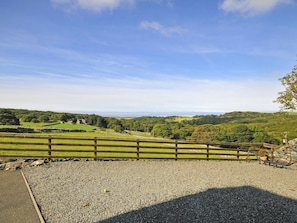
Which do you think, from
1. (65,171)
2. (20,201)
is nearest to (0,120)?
(65,171)

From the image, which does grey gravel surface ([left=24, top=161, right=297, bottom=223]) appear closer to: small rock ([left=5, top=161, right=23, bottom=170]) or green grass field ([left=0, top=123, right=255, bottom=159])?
small rock ([left=5, top=161, right=23, bottom=170])

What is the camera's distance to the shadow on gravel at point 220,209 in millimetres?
4609

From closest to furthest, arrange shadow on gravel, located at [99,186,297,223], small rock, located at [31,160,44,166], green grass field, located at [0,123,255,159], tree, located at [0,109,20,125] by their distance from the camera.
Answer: shadow on gravel, located at [99,186,297,223], small rock, located at [31,160,44,166], green grass field, located at [0,123,255,159], tree, located at [0,109,20,125]

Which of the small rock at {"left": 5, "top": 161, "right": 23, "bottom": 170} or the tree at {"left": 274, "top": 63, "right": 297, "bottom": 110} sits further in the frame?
the tree at {"left": 274, "top": 63, "right": 297, "bottom": 110}

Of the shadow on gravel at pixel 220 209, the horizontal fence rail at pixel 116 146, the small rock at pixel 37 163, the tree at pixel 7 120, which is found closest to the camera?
the shadow on gravel at pixel 220 209

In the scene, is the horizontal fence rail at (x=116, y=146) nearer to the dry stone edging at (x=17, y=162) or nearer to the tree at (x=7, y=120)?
the dry stone edging at (x=17, y=162)

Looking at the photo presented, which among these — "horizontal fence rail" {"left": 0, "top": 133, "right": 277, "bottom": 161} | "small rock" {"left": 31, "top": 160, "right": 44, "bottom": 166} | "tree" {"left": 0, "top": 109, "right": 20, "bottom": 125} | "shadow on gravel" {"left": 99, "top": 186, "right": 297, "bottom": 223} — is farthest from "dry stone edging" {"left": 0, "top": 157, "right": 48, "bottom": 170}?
"tree" {"left": 0, "top": 109, "right": 20, "bottom": 125}

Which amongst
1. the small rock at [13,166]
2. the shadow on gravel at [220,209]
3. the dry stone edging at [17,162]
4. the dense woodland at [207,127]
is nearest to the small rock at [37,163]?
the dry stone edging at [17,162]

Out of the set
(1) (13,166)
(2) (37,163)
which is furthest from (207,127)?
(1) (13,166)

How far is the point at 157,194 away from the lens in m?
5.99

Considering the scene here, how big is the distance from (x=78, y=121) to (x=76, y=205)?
39.5 meters

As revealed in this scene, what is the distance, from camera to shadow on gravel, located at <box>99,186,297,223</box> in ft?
15.1

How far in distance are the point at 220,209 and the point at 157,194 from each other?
168cm

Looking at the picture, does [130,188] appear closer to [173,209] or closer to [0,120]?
[173,209]
